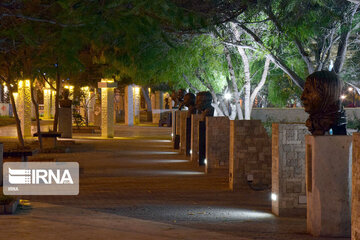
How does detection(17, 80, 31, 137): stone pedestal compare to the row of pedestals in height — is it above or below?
above

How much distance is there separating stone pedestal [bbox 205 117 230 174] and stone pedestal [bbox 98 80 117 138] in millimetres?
16947

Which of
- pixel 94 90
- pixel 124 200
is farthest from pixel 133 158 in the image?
pixel 94 90

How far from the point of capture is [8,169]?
53.9 ft

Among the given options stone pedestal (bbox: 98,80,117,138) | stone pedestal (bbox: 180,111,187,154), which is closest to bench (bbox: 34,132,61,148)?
stone pedestal (bbox: 180,111,187,154)

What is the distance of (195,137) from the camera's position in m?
22.3

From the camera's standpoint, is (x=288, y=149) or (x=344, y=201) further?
(x=288, y=149)

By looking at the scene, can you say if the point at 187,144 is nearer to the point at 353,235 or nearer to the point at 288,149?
the point at 288,149

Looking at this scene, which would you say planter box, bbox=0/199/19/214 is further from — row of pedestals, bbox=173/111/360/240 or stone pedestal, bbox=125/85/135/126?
stone pedestal, bbox=125/85/135/126

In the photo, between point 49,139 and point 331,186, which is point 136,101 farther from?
point 331,186

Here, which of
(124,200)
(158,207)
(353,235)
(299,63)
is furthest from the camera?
(299,63)

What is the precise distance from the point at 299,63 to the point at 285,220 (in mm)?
14319

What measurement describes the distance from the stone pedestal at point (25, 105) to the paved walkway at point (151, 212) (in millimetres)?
15346

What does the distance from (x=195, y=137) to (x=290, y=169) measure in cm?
1087

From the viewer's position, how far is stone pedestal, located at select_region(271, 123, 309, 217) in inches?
449
